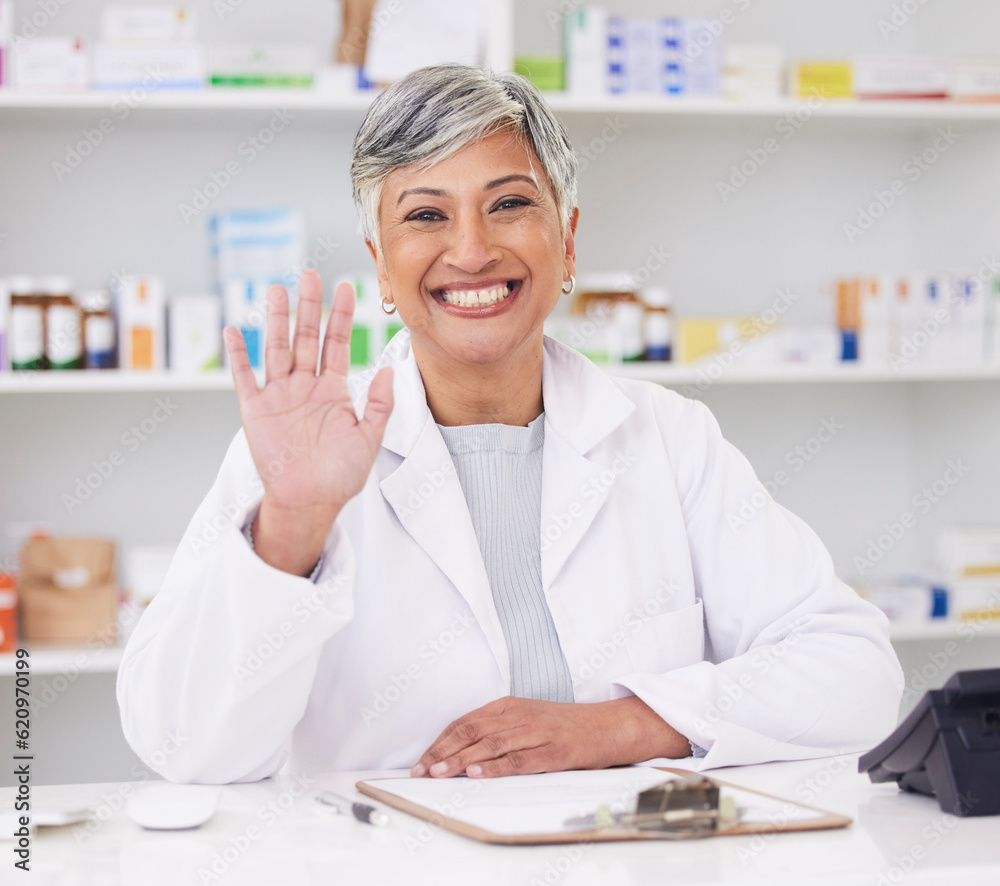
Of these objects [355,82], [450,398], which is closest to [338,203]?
[355,82]

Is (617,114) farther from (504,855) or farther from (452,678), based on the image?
(504,855)

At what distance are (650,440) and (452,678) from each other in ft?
1.43

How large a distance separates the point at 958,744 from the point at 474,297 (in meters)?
0.78

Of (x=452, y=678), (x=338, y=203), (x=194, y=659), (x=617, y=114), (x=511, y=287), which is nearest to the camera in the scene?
(x=194, y=659)

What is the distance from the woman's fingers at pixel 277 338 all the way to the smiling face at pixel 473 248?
12.9 inches

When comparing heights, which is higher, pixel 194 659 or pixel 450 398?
pixel 450 398

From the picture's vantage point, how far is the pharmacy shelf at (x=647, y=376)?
223cm

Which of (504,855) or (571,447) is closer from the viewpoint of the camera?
(504,855)

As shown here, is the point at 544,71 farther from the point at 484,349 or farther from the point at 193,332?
the point at 484,349

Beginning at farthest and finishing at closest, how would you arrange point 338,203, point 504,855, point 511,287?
point 338,203, point 511,287, point 504,855

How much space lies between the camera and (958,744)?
2.83 feet

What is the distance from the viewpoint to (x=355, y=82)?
7.66 ft

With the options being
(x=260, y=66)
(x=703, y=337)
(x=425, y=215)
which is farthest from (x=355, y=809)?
(x=260, y=66)

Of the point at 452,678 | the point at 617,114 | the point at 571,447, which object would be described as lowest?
the point at 452,678
